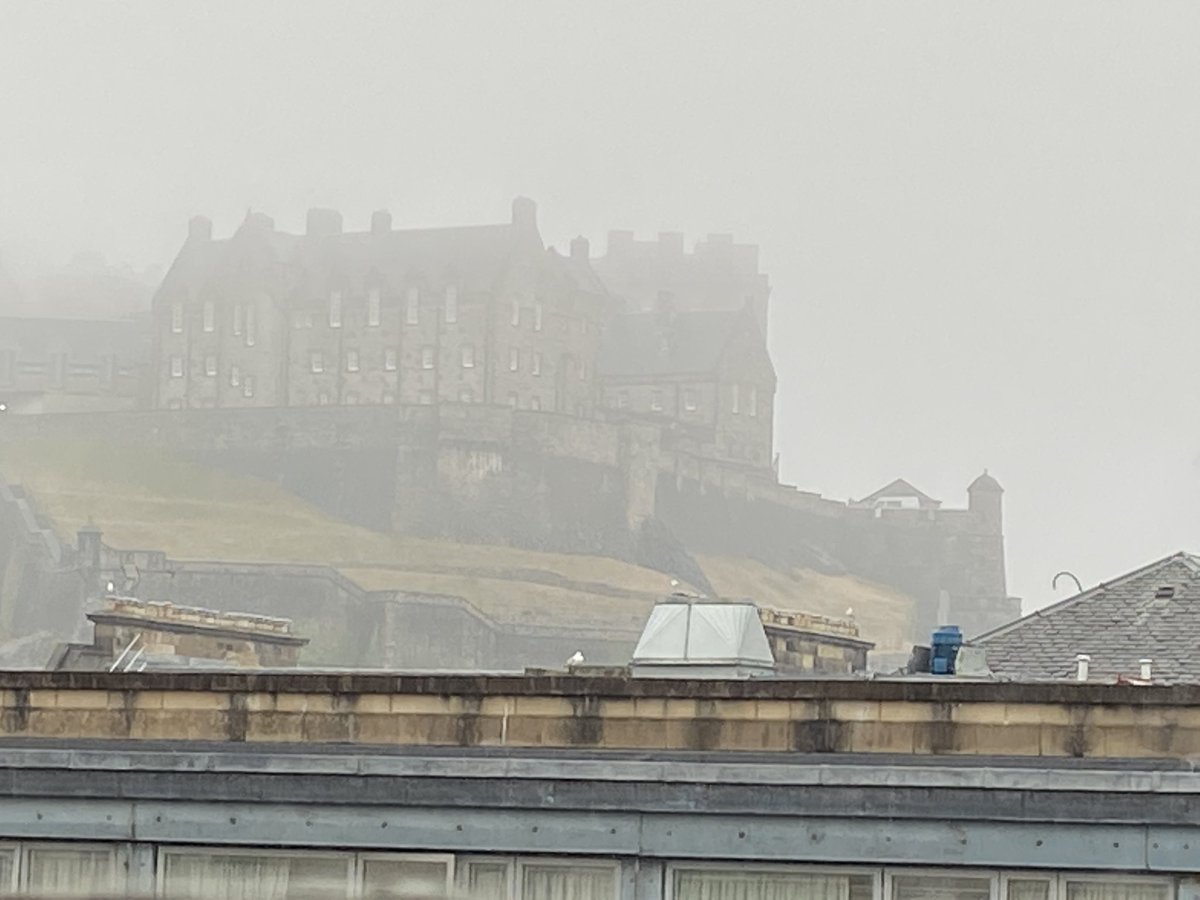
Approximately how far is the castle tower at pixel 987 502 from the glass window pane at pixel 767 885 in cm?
12482

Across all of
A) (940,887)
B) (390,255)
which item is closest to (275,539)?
(390,255)

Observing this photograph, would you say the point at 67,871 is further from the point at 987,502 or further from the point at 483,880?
the point at 987,502

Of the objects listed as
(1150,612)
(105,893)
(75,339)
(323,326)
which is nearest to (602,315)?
(323,326)

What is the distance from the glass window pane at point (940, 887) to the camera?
8.01 metres

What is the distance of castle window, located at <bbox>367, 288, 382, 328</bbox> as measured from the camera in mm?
124688

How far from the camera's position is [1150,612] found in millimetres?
16922

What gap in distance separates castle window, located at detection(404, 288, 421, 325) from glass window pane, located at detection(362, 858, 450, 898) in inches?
4567

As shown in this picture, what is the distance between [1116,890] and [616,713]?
5.43ft

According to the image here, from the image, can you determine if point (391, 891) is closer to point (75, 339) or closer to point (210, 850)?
point (210, 850)

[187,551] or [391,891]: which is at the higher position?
[187,551]

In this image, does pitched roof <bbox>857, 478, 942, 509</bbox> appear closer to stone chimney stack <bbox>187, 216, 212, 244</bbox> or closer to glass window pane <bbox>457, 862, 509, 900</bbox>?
stone chimney stack <bbox>187, 216, 212, 244</bbox>

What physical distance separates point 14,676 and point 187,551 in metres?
103

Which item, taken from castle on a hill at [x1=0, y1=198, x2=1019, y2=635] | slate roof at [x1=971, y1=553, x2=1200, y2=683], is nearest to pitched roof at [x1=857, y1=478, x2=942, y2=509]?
castle on a hill at [x1=0, y1=198, x2=1019, y2=635]

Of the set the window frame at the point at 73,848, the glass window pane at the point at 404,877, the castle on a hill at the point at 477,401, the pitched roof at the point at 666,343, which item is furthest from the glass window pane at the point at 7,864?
the pitched roof at the point at 666,343
